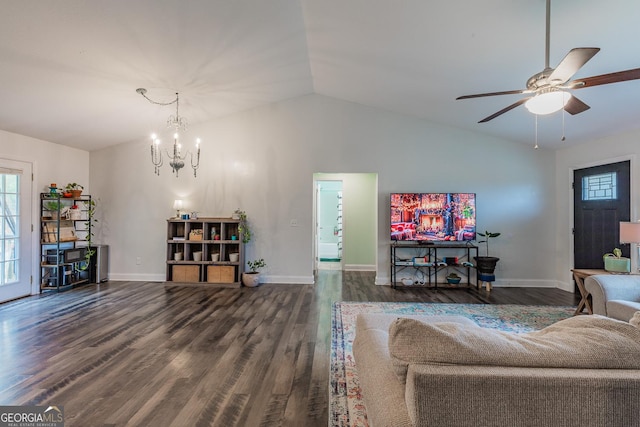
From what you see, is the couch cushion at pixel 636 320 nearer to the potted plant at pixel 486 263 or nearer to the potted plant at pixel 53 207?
the potted plant at pixel 486 263

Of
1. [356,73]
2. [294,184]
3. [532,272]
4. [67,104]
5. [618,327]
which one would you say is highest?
[356,73]

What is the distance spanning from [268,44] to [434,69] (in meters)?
2.07

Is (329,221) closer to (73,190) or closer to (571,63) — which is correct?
(73,190)

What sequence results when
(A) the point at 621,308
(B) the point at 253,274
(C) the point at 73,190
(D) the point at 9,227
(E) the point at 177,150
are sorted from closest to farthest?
(A) the point at 621,308 < (E) the point at 177,150 < (D) the point at 9,227 < (C) the point at 73,190 < (B) the point at 253,274

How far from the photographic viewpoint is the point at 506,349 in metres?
1.12

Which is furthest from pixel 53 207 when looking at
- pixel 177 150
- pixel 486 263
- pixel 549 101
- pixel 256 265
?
pixel 486 263

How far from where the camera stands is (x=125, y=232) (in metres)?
5.96

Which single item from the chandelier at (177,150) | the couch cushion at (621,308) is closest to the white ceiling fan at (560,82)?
the couch cushion at (621,308)

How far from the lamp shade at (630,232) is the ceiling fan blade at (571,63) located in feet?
8.21

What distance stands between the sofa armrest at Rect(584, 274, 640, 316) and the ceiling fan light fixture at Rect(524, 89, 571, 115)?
198 cm

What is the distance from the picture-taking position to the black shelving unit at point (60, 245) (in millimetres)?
5051

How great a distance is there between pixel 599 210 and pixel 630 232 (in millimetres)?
1330

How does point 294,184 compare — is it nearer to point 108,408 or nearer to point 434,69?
point 434,69

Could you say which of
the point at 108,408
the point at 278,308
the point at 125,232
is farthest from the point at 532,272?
the point at 125,232
